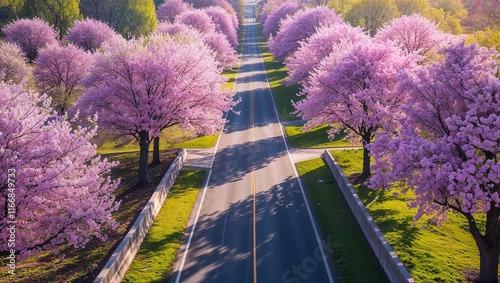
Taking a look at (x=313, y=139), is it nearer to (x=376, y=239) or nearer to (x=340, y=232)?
(x=340, y=232)

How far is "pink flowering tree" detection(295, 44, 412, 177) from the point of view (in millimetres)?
24547

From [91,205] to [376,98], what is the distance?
62.5ft

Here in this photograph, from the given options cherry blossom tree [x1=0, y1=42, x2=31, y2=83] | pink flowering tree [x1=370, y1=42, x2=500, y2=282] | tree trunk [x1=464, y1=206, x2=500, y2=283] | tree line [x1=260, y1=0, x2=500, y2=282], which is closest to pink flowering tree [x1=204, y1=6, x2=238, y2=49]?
cherry blossom tree [x1=0, y1=42, x2=31, y2=83]

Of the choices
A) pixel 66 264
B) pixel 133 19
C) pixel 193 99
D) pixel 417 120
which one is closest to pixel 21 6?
pixel 133 19

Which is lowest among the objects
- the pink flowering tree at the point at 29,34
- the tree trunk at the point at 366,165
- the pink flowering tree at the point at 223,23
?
the tree trunk at the point at 366,165

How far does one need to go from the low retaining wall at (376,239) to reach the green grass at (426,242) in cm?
84

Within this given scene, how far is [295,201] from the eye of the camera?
26469 millimetres

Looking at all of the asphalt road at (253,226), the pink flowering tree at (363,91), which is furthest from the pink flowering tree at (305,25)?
the pink flowering tree at (363,91)

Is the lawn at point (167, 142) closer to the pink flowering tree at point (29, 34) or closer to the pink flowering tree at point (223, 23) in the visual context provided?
the pink flowering tree at point (29, 34)

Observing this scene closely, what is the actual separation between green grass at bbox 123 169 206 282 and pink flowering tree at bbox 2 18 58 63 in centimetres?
4187

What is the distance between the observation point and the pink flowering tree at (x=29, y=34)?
56125mm

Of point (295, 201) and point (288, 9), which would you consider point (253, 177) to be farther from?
point (288, 9)

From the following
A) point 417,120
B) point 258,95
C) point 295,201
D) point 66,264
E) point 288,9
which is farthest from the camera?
point 288,9

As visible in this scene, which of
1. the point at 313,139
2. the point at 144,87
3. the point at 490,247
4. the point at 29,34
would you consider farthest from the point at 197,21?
the point at 490,247
